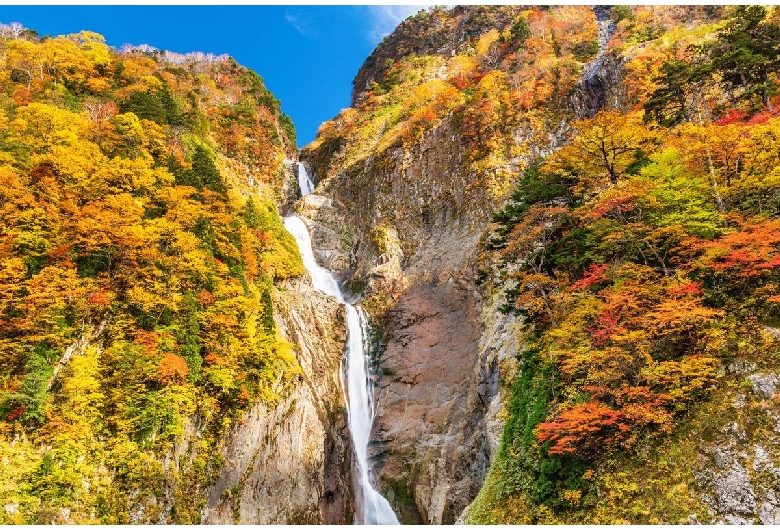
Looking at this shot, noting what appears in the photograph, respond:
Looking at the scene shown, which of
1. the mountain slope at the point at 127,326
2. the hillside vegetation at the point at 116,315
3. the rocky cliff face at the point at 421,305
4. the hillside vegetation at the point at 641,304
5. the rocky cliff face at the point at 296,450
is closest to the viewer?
the hillside vegetation at the point at 641,304

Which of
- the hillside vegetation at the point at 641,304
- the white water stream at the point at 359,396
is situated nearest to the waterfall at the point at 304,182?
the white water stream at the point at 359,396

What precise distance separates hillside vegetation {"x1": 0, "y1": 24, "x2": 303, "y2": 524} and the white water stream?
7566 millimetres

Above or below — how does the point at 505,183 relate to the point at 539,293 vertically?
above

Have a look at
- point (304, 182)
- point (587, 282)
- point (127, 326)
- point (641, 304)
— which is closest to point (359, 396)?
point (127, 326)

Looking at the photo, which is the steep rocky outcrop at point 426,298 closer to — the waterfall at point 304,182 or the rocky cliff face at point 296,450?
the waterfall at point 304,182

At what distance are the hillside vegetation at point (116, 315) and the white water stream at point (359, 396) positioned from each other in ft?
24.8

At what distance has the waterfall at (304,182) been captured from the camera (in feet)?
186

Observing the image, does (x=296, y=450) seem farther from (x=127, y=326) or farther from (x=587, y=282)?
(x=587, y=282)

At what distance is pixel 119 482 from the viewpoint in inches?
604

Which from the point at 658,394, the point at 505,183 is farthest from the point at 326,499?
the point at 505,183

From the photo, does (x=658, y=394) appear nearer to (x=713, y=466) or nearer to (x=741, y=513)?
(x=713, y=466)

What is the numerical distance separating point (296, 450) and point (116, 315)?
11.1 metres

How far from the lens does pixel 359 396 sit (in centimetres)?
3125

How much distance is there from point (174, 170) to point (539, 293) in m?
20.3
